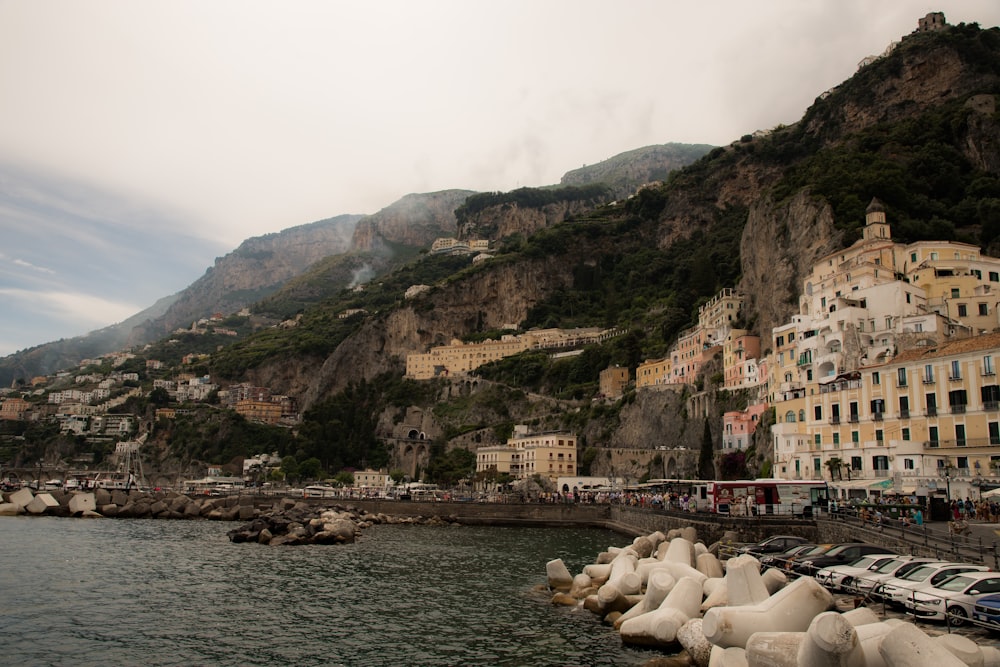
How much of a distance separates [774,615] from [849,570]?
7.10 meters

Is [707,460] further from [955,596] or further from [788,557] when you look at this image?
[955,596]

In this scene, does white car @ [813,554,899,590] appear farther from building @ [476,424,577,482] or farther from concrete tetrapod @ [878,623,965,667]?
building @ [476,424,577,482]

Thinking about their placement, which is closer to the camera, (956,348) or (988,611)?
(988,611)

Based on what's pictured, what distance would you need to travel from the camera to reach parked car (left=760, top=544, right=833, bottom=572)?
2427cm

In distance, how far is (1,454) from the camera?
146875 mm

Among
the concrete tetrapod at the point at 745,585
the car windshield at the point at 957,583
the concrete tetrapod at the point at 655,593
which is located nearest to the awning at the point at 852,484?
the concrete tetrapod at the point at 655,593

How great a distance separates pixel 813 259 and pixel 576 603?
54.1 metres

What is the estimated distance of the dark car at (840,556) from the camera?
2217 centimetres

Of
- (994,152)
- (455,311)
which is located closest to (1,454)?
(455,311)

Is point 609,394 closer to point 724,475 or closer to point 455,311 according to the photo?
point 724,475

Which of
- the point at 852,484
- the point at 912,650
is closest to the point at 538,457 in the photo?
the point at 852,484

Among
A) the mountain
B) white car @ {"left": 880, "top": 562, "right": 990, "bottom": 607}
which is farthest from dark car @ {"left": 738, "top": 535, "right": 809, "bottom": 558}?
the mountain

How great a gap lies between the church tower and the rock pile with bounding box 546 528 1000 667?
45.0 meters

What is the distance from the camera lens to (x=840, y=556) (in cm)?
2236
